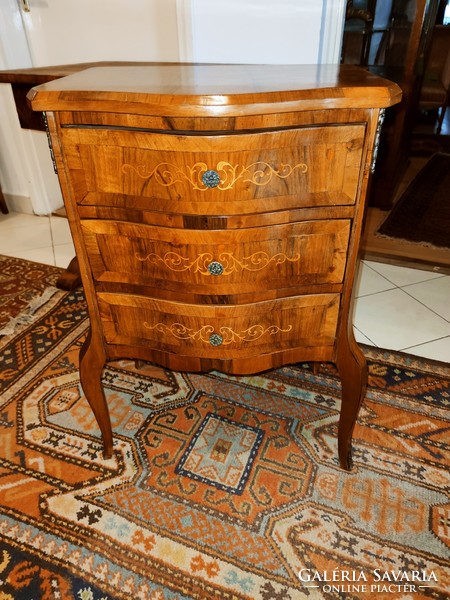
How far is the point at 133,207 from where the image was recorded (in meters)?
0.92

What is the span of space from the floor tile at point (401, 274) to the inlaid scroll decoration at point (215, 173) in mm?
1609

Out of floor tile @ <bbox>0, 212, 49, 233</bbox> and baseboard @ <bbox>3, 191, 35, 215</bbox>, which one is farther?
baseboard @ <bbox>3, 191, 35, 215</bbox>

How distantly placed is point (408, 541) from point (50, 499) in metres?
0.97

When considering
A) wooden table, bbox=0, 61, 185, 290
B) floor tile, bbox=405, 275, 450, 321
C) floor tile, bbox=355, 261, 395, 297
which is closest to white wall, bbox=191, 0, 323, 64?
wooden table, bbox=0, 61, 185, 290

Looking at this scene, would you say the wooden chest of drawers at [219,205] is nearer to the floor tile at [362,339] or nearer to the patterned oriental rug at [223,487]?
the patterned oriental rug at [223,487]

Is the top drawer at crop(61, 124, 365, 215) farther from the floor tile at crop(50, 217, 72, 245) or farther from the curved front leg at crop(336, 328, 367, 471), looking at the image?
the floor tile at crop(50, 217, 72, 245)

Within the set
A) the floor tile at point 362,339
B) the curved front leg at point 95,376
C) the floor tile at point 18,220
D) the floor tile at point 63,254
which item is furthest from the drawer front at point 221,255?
the floor tile at point 18,220

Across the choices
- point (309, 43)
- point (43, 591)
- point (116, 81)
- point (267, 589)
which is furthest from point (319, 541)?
point (309, 43)

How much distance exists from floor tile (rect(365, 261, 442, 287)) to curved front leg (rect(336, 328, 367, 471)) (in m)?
1.25

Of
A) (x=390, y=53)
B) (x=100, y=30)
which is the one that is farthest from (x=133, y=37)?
(x=390, y=53)

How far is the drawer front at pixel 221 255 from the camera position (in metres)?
0.93

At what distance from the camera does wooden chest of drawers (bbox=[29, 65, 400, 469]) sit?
0.81 meters

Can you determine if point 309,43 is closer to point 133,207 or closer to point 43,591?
point 133,207

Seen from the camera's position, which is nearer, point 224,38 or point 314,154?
point 314,154
